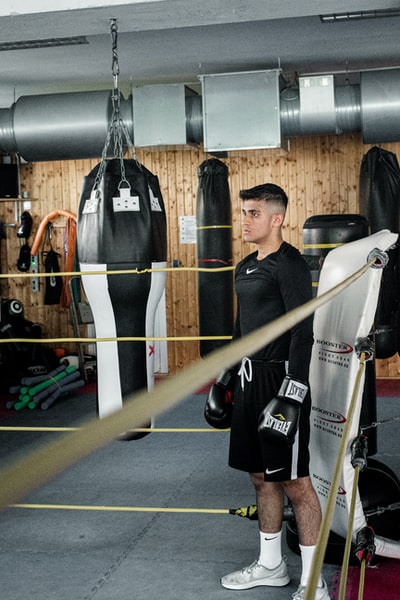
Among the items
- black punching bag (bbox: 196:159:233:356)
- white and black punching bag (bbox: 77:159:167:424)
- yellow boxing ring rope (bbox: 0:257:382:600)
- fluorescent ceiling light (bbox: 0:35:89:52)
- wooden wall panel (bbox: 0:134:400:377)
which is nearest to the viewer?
yellow boxing ring rope (bbox: 0:257:382:600)

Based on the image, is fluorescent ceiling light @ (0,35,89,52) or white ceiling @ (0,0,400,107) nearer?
white ceiling @ (0,0,400,107)

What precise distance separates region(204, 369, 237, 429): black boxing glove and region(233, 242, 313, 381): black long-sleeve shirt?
0.26 metres

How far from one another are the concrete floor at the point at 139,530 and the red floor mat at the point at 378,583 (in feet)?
0.24

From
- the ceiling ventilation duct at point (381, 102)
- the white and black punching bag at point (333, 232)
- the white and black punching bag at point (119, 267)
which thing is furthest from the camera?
the ceiling ventilation duct at point (381, 102)

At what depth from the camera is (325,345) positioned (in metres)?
3.15

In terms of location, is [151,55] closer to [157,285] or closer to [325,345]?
[157,285]

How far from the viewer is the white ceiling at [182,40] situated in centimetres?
361

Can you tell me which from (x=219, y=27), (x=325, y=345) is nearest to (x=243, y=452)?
(x=325, y=345)

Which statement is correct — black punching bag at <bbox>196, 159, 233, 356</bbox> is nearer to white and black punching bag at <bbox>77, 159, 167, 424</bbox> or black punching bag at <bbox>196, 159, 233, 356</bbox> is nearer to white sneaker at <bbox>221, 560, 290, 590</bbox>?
white and black punching bag at <bbox>77, 159, 167, 424</bbox>

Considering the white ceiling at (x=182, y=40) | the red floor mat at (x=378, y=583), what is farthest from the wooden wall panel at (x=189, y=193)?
the red floor mat at (x=378, y=583)

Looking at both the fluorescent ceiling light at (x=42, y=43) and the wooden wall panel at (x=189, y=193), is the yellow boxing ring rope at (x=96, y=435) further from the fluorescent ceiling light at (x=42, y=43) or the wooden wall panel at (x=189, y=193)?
the wooden wall panel at (x=189, y=193)

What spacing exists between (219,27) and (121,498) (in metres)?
3.25

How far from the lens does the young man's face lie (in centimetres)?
293

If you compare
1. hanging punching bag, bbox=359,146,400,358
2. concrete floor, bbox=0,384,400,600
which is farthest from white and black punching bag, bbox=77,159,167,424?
hanging punching bag, bbox=359,146,400,358
